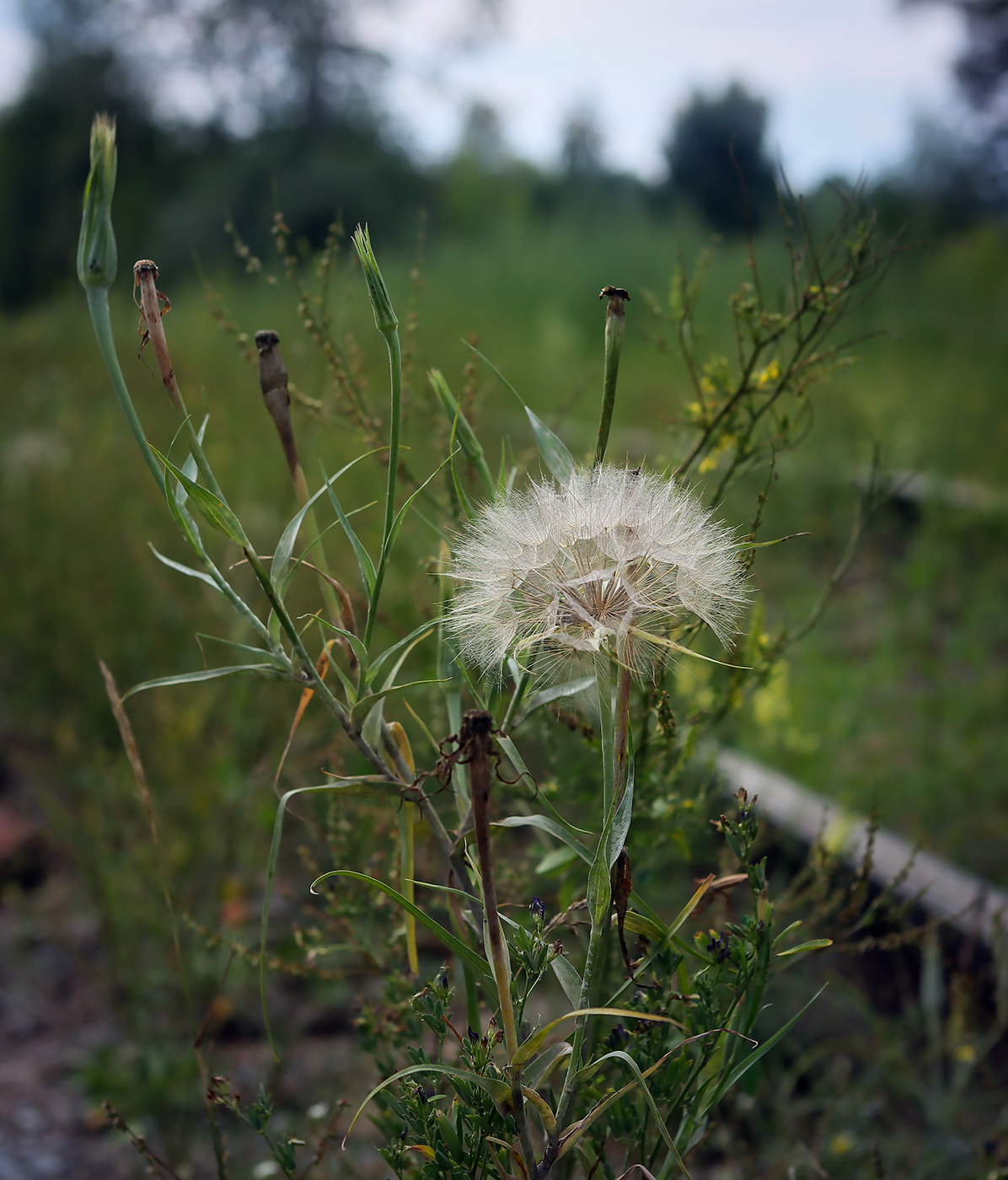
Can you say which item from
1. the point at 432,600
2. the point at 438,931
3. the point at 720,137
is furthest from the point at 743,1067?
the point at 720,137

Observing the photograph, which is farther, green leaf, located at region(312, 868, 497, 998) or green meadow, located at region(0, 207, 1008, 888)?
green meadow, located at region(0, 207, 1008, 888)

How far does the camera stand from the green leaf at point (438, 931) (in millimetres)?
498

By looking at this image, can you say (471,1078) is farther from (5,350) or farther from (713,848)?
(5,350)

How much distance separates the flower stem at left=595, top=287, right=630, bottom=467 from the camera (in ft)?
1.81

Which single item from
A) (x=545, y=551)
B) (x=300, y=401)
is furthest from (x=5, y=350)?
(x=545, y=551)

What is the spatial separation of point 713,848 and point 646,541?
1.55m

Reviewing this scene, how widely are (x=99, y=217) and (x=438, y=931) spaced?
0.44 m

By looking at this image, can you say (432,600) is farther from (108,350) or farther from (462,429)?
(108,350)

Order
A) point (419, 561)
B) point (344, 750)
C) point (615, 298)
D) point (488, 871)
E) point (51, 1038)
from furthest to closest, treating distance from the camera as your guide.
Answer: point (51, 1038), point (344, 750), point (419, 561), point (615, 298), point (488, 871)

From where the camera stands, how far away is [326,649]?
62 cm

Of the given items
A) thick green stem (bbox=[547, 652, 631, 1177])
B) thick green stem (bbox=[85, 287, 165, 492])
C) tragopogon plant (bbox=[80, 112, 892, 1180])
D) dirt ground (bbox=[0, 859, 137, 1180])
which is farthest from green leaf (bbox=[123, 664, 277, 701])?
dirt ground (bbox=[0, 859, 137, 1180])

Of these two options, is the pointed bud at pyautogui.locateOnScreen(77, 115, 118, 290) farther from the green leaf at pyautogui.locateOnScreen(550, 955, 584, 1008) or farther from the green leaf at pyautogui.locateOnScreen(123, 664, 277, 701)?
the green leaf at pyautogui.locateOnScreen(550, 955, 584, 1008)

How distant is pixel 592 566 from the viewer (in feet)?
2.02

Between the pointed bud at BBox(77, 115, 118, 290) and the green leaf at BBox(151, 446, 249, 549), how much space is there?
0.10 meters
